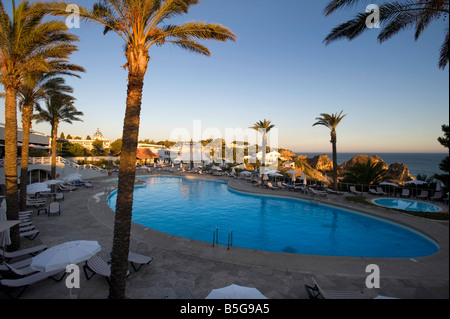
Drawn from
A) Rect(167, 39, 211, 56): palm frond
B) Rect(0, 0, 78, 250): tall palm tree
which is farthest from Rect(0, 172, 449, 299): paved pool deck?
Rect(167, 39, 211, 56): palm frond

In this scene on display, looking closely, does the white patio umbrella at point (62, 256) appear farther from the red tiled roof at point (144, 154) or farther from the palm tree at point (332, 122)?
the red tiled roof at point (144, 154)

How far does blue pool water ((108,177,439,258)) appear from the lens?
10359 millimetres

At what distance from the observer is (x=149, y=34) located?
5.52m

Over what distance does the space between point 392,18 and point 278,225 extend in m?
11.2

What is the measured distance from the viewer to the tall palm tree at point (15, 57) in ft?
23.6

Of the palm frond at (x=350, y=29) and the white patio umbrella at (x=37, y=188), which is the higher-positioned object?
the palm frond at (x=350, y=29)

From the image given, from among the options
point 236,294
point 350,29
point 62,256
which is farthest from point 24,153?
point 350,29

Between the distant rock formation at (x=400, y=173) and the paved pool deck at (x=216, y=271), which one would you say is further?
the distant rock formation at (x=400, y=173)

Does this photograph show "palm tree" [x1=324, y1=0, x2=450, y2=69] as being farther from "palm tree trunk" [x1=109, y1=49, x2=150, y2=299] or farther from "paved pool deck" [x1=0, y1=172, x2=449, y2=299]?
"palm tree trunk" [x1=109, y1=49, x2=150, y2=299]

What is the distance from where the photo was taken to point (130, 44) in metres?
5.25

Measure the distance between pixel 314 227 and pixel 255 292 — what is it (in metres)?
10.2

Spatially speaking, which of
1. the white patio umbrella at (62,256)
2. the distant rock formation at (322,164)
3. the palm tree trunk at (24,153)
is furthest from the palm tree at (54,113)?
the distant rock formation at (322,164)

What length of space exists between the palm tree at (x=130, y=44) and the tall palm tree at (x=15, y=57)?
2874 mm
